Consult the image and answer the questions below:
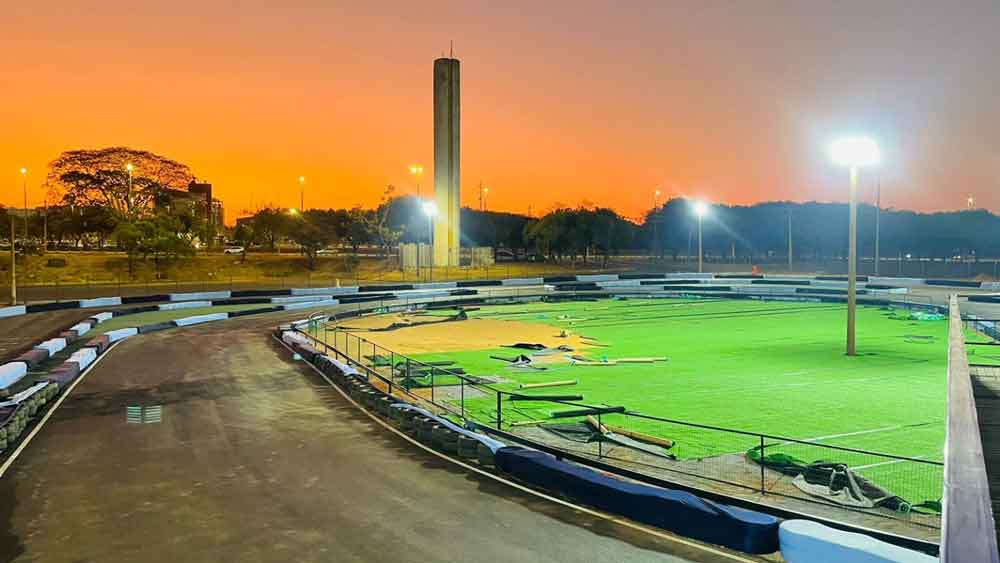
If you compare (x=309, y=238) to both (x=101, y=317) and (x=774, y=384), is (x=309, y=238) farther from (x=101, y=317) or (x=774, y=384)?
(x=774, y=384)

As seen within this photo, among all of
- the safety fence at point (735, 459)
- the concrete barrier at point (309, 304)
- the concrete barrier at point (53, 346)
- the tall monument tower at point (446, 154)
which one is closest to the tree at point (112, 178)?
the tall monument tower at point (446, 154)

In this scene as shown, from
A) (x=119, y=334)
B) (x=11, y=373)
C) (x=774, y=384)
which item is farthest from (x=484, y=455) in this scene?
(x=119, y=334)

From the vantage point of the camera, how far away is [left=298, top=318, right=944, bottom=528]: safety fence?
1263cm

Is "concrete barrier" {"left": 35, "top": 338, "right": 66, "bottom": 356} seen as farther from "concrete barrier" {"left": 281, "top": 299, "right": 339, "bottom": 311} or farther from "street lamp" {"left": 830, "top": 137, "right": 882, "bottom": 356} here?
"street lamp" {"left": 830, "top": 137, "right": 882, "bottom": 356}

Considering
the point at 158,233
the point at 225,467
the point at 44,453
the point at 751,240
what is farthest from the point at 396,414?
the point at 751,240

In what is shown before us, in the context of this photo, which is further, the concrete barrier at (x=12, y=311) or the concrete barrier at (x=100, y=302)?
the concrete barrier at (x=100, y=302)

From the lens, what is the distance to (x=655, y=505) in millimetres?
11797

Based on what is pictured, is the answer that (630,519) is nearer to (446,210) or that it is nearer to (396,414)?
(396,414)

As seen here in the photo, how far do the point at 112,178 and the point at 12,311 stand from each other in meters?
85.6

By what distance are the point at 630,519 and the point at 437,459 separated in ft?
16.6

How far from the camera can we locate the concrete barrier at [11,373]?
23.7 metres

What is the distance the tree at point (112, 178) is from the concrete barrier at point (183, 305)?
73.7 meters

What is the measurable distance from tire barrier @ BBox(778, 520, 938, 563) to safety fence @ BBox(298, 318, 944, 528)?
1.35m

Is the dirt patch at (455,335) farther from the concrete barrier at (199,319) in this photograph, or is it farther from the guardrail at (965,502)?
the guardrail at (965,502)
